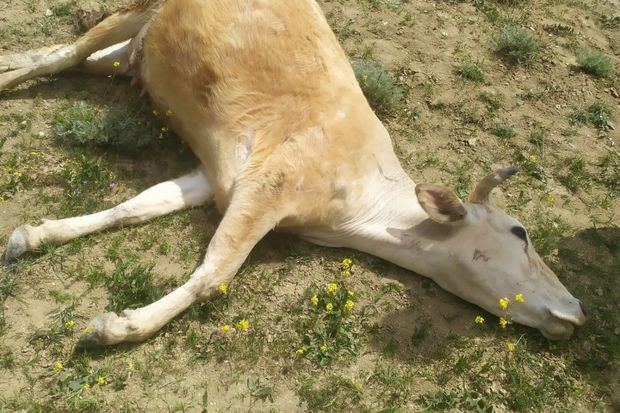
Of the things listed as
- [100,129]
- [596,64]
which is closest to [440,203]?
[100,129]

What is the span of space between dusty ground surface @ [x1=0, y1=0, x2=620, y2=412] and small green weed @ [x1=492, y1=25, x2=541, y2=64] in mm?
143

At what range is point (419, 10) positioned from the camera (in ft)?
24.5

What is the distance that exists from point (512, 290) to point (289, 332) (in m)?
1.56

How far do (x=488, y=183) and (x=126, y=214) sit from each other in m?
2.65

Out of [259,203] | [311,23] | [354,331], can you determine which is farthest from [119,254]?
[311,23]

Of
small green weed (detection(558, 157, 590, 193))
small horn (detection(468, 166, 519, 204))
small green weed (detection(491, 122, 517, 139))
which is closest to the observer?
small horn (detection(468, 166, 519, 204))

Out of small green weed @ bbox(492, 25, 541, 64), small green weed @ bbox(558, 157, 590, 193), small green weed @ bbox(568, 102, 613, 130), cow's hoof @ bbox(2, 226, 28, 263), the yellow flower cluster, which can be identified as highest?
cow's hoof @ bbox(2, 226, 28, 263)

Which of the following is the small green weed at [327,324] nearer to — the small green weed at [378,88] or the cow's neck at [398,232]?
the cow's neck at [398,232]

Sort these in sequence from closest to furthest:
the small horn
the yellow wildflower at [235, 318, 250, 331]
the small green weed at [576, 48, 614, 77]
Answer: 1. the yellow wildflower at [235, 318, 250, 331]
2. the small horn
3. the small green weed at [576, 48, 614, 77]

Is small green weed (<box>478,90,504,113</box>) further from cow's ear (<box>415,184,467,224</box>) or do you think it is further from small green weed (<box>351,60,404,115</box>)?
cow's ear (<box>415,184,467,224</box>)

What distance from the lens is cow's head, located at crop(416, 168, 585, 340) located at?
4254 mm

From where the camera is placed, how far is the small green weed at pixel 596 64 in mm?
6926

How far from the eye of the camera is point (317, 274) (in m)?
4.56

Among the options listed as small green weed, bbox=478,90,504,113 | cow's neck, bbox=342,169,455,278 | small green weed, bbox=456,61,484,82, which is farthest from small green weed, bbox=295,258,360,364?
small green weed, bbox=456,61,484,82
